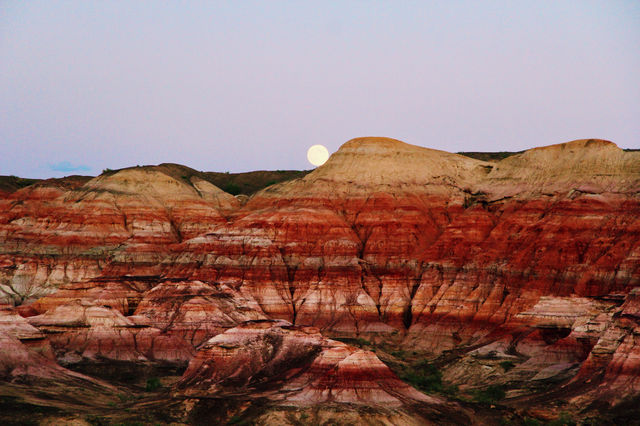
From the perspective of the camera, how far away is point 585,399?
3221 inches

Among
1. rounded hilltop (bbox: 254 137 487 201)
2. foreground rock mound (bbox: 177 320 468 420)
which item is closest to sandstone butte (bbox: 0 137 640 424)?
foreground rock mound (bbox: 177 320 468 420)

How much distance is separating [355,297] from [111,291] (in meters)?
29.3

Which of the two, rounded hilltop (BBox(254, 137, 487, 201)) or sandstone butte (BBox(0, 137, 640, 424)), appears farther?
rounded hilltop (BBox(254, 137, 487, 201))

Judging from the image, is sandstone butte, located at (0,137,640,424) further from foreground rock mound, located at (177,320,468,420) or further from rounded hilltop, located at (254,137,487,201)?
rounded hilltop, located at (254,137,487,201)

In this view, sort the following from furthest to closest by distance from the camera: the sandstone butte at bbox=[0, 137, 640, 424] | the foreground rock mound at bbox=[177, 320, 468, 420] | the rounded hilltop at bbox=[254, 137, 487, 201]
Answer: the rounded hilltop at bbox=[254, 137, 487, 201] < the sandstone butte at bbox=[0, 137, 640, 424] < the foreground rock mound at bbox=[177, 320, 468, 420]

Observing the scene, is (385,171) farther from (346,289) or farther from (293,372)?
(293,372)

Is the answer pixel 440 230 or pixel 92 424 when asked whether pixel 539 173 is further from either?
pixel 92 424

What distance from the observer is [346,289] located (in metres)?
131

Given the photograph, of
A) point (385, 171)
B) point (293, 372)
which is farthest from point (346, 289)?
point (293, 372)

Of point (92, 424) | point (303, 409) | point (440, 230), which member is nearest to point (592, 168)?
Result: point (440, 230)

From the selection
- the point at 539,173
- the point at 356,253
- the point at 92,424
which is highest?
the point at 539,173

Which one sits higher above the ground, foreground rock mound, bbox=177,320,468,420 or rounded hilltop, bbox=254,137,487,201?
rounded hilltop, bbox=254,137,487,201

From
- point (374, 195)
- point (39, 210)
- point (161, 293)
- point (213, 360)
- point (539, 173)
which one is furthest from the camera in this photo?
point (39, 210)

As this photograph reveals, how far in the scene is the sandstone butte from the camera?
84.4m
